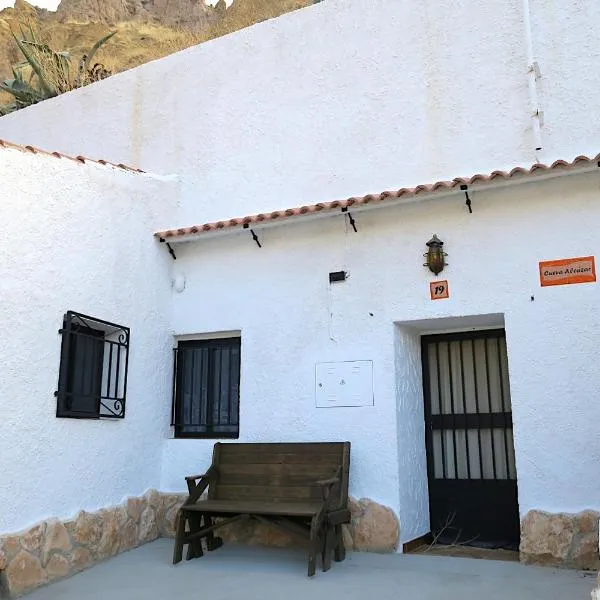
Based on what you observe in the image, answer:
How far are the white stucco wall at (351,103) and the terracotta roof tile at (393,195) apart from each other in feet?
1.96

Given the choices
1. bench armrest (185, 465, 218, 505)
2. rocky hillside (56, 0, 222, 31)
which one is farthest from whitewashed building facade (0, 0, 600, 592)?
rocky hillside (56, 0, 222, 31)

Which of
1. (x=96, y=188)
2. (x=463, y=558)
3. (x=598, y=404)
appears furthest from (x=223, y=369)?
(x=598, y=404)

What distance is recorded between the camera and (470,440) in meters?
6.33

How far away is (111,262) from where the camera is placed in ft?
20.8

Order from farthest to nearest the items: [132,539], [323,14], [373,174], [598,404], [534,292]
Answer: [323,14], [373,174], [132,539], [534,292], [598,404]

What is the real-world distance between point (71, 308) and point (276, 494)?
2.47 m

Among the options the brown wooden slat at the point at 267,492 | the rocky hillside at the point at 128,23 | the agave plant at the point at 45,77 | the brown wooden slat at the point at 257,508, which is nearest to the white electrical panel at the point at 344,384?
the brown wooden slat at the point at 267,492

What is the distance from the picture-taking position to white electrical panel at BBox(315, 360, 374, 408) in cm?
609

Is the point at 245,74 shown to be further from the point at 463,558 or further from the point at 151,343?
the point at 463,558

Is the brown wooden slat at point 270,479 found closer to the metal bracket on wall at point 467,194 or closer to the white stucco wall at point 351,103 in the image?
the metal bracket on wall at point 467,194

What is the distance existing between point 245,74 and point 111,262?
2856 millimetres

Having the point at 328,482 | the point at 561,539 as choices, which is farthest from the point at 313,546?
the point at 561,539

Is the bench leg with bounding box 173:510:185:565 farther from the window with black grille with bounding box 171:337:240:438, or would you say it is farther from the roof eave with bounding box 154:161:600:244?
the roof eave with bounding box 154:161:600:244

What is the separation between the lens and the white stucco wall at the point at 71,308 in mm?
5176
